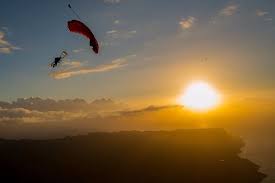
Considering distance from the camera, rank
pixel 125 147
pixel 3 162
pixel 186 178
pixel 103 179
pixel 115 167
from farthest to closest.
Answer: pixel 125 147 → pixel 186 178 → pixel 115 167 → pixel 103 179 → pixel 3 162

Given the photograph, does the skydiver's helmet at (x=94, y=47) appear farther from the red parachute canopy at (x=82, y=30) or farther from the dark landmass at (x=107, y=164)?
the dark landmass at (x=107, y=164)

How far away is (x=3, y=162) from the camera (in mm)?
109188

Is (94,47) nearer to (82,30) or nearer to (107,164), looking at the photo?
(82,30)

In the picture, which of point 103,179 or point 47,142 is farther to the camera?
point 47,142

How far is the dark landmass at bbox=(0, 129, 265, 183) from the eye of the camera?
118 m

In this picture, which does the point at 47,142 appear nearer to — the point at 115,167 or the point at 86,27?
the point at 115,167

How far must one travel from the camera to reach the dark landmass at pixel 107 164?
117562 mm

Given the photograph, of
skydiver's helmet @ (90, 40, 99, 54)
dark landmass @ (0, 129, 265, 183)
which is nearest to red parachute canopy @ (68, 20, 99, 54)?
skydiver's helmet @ (90, 40, 99, 54)

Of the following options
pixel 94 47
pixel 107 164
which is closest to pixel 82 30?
pixel 94 47

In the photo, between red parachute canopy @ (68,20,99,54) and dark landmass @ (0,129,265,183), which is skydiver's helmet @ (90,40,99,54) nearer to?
red parachute canopy @ (68,20,99,54)

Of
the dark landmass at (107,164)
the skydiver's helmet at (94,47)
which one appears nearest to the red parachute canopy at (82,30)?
the skydiver's helmet at (94,47)

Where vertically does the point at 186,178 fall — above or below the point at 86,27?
below

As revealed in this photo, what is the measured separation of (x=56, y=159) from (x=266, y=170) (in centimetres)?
11715

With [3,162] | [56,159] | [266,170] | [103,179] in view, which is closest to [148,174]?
[103,179]
